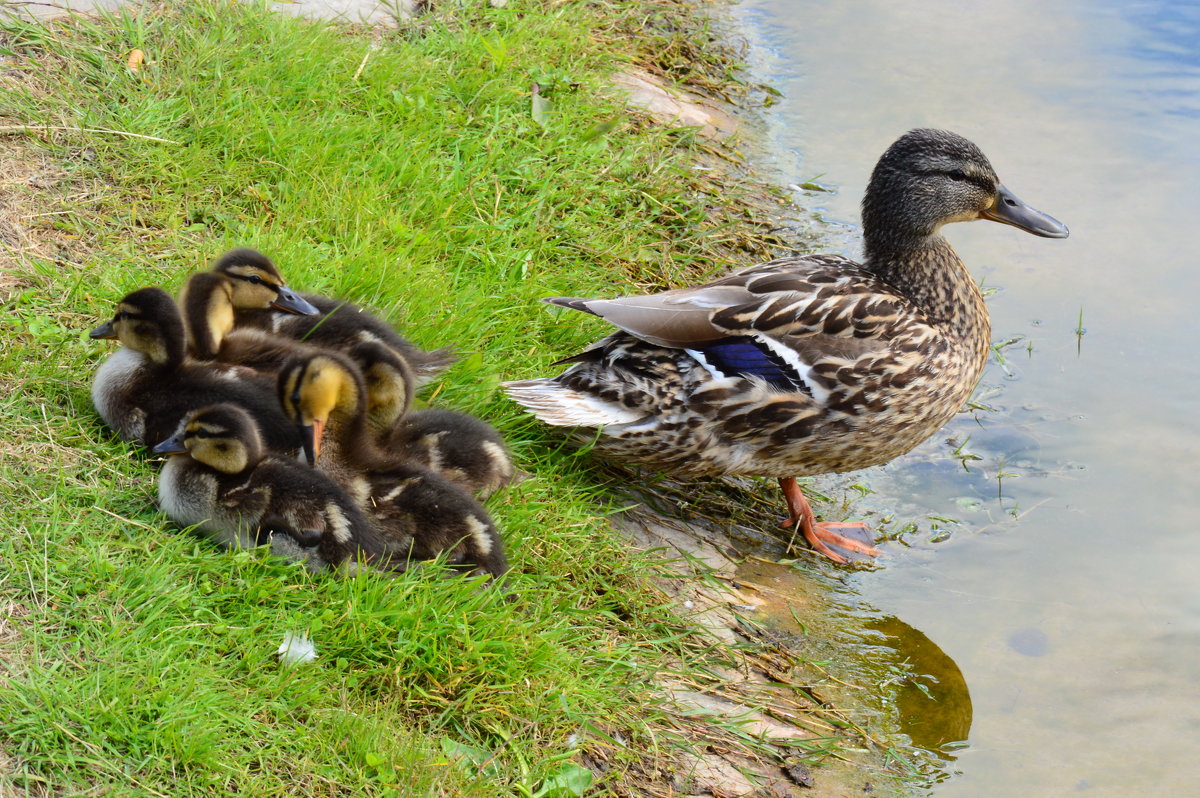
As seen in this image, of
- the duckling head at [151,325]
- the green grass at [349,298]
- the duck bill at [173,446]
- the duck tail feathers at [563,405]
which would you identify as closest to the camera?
the green grass at [349,298]

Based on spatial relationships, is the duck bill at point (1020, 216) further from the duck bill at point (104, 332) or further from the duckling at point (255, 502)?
the duck bill at point (104, 332)

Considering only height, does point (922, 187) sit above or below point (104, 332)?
above

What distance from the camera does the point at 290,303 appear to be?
3625 mm

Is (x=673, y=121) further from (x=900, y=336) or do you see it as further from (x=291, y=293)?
(x=291, y=293)

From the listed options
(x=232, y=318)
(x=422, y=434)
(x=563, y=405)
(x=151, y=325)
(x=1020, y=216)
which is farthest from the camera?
(x=1020, y=216)

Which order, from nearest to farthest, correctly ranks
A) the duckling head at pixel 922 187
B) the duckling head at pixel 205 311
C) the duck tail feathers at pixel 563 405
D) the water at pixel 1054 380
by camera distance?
the duckling head at pixel 205 311, the water at pixel 1054 380, the duck tail feathers at pixel 563 405, the duckling head at pixel 922 187

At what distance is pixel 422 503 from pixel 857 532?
181 centimetres

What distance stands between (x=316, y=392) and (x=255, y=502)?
32 cm

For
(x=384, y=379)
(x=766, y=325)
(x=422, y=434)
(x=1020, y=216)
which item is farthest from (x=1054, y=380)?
(x=384, y=379)

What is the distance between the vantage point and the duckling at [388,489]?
3.07 m

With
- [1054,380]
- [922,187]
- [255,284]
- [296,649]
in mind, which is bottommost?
[1054,380]

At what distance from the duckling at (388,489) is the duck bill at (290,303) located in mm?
512

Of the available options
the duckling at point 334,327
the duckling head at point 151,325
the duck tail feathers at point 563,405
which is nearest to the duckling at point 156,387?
the duckling head at point 151,325

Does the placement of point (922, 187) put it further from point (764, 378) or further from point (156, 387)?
point (156, 387)
